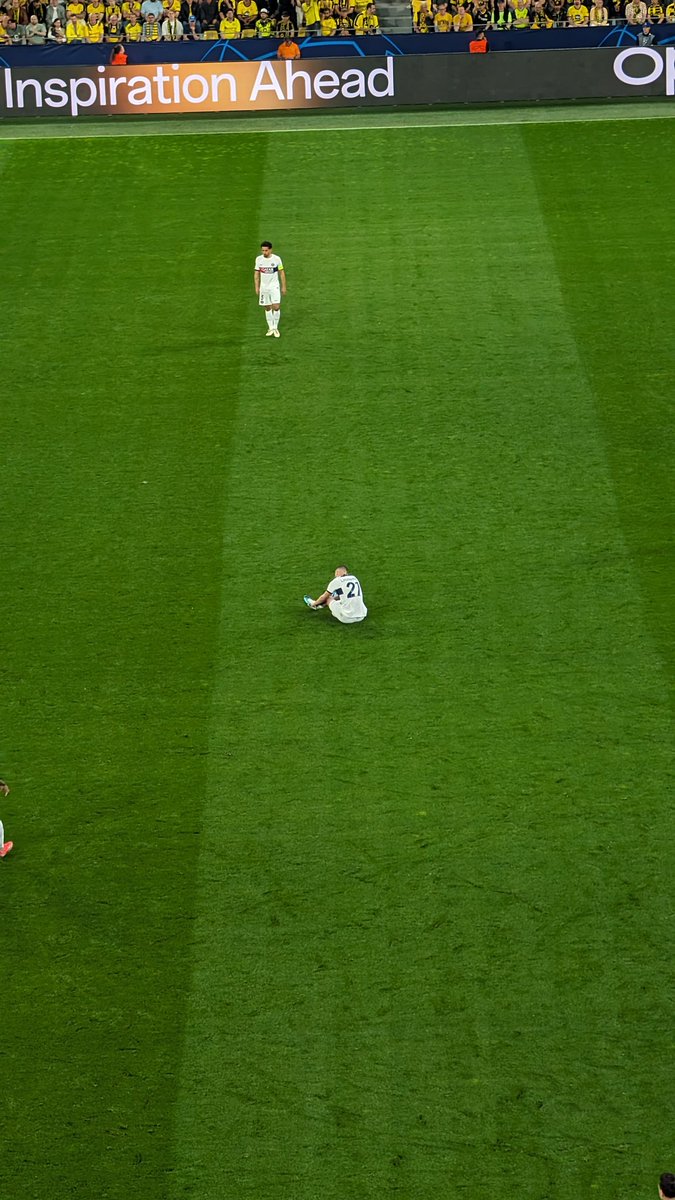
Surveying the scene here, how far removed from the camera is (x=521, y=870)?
16.0m

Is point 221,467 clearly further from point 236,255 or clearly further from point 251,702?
point 236,255

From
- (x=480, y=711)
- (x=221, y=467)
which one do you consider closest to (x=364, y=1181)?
(x=480, y=711)

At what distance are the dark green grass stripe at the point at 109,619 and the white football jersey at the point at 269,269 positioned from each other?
1502mm

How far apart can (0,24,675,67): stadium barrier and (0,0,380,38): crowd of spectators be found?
120 centimetres

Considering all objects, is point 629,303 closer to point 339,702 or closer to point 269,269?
point 269,269

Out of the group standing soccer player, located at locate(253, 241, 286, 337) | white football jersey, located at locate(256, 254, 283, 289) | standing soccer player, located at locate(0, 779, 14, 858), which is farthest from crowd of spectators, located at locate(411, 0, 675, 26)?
standing soccer player, located at locate(0, 779, 14, 858)

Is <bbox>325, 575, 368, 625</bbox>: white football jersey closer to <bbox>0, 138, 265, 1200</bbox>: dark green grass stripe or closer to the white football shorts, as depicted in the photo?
<bbox>0, 138, 265, 1200</bbox>: dark green grass stripe

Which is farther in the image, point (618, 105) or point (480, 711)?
point (618, 105)

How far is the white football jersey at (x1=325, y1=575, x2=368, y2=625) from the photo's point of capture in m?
20.1

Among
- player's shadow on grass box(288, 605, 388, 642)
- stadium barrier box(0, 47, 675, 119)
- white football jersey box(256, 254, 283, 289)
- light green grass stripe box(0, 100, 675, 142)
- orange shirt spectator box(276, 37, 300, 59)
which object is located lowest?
light green grass stripe box(0, 100, 675, 142)

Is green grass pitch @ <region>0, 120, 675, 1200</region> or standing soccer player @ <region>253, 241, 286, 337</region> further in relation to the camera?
standing soccer player @ <region>253, 241, 286, 337</region>

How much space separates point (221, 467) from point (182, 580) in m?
3.73

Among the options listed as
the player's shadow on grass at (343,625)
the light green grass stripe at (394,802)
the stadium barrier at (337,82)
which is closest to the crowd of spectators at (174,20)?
the stadium barrier at (337,82)

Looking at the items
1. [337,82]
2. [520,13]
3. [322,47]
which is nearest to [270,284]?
[337,82]
